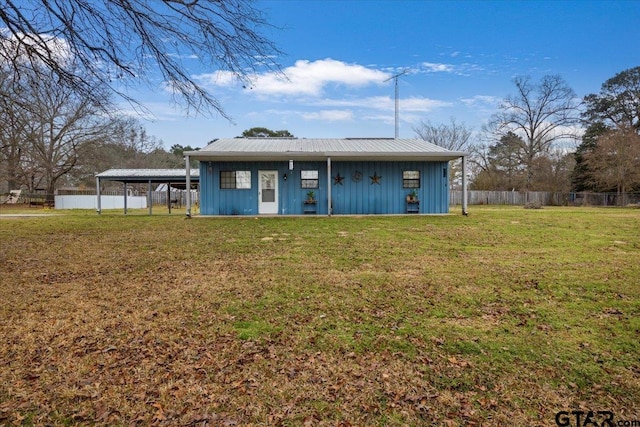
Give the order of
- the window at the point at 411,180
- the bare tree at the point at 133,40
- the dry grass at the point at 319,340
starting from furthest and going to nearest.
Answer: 1. the window at the point at 411,180
2. the bare tree at the point at 133,40
3. the dry grass at the point at 319,340

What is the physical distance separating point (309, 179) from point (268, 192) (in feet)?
5.49

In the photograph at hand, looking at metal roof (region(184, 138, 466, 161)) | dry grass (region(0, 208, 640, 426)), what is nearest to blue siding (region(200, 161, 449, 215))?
metal roof (region(184, 138, 466, 161))

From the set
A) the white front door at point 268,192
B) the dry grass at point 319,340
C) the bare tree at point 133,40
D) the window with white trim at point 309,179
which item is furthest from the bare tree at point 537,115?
the bare tree at point 133,40

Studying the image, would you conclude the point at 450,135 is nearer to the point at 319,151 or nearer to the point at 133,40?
the point at 319,151

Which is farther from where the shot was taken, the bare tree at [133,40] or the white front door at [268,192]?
the white front door at [268,192]

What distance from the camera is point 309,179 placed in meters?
14.1

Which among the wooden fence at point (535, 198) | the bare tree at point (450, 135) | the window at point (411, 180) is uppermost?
the bare tree at point (450, 135)

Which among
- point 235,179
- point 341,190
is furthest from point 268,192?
point 341,190

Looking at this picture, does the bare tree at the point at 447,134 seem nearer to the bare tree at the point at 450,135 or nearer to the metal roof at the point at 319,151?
the bare tree at the point at 450,135

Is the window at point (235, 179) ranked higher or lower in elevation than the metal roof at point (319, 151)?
lower

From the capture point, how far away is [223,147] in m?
13.6

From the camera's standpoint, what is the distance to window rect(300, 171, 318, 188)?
1402cm

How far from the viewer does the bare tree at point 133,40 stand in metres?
4.27

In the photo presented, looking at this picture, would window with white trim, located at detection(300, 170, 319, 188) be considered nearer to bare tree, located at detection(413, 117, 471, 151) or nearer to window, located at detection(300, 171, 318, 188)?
window, located at detection(300, 171, 318, 188)
